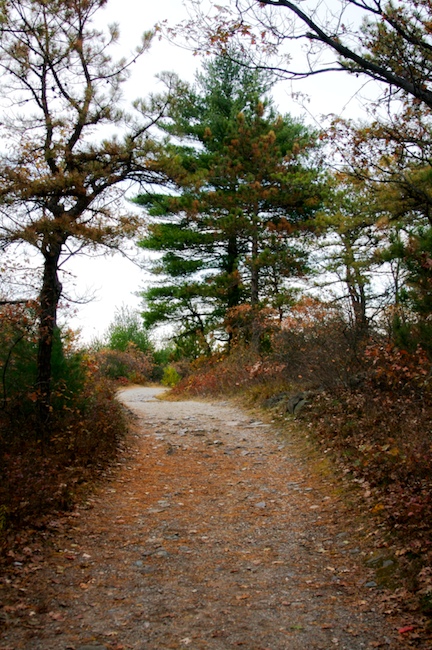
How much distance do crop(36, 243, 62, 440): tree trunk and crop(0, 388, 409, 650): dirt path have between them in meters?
1.33

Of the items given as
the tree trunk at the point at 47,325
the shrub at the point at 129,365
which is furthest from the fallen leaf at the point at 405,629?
the shrub at the point at 129,365

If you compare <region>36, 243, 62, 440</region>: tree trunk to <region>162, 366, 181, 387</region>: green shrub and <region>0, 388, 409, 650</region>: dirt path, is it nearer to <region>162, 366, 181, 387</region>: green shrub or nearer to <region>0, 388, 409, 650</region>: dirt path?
<region>0, 388, 409, 650</region>: dirt path

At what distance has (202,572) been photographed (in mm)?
4543

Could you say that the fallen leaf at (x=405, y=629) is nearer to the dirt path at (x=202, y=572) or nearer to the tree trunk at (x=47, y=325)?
the dirt path at (x=202, y=572)

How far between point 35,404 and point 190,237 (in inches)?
524

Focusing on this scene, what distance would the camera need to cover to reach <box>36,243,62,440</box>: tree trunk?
727cm

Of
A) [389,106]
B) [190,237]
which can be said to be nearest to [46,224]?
[389,106]

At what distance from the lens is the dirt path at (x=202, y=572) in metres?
3.55

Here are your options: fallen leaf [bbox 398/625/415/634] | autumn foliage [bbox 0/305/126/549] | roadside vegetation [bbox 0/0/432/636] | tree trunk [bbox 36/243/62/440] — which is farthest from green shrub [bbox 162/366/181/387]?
fallen leaf [bbox 398/625/415/634]

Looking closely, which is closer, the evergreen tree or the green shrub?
the evergreen tree

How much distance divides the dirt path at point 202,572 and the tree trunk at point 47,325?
52.4 inches

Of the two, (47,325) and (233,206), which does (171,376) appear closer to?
(233,206)

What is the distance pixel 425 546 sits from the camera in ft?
13.8

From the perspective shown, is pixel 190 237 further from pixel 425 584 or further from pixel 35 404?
pixel 425 584
